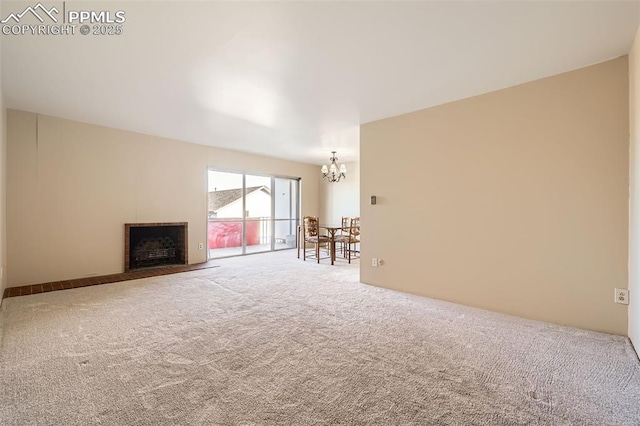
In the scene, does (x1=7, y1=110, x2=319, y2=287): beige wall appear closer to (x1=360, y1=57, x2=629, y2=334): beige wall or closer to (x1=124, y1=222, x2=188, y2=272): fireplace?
(x1=124, y1=222, x2=188, y2=272): fireplace

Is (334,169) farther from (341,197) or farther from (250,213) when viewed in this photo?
(250,213)

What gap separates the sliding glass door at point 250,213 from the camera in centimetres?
625

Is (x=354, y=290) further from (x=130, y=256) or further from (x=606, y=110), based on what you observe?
(x=130, y=256)

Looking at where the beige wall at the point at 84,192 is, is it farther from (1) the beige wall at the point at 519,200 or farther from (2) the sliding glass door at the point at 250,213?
(1) the beige wall at the point at 519,200

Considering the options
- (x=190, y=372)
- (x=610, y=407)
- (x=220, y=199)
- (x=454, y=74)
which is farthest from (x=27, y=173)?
(x=610, y=407)

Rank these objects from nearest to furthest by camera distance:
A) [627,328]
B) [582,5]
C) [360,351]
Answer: [582,5]
[360,351]
[627,328]

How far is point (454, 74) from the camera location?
2646 millimetres

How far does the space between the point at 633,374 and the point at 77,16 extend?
453 cm

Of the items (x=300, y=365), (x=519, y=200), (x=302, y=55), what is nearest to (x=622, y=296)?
(x=519, y=200)

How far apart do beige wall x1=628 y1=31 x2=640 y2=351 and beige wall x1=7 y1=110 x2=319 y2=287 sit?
6009mm

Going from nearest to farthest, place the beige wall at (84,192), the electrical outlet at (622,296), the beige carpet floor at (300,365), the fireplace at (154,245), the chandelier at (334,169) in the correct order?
the beige carpet floor at (300,365), the electrical outlet at (622,296), the beige wall at (84,192), the fireplace at (154,245), the chandelier at (334,169)
